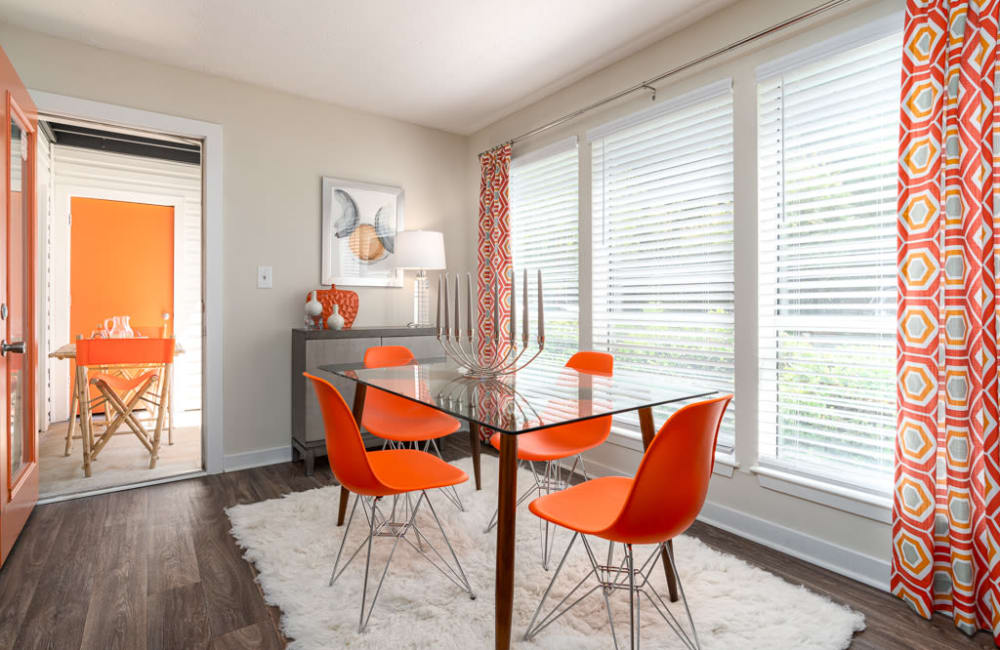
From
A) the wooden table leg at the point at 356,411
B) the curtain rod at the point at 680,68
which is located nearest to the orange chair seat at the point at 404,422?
the wooden table leg at the point at 356,411

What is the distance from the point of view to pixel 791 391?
237cm

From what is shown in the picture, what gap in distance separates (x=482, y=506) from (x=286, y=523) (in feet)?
3.25

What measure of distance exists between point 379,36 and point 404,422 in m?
2.14

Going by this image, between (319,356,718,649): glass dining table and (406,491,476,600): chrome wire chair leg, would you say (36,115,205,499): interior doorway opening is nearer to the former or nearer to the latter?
(406,491,476,600): chrome wire chair leg

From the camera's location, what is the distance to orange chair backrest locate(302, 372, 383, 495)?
161cm

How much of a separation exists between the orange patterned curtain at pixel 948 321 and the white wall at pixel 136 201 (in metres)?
4.94

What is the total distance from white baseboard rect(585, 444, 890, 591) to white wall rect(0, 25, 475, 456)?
278 centimetres

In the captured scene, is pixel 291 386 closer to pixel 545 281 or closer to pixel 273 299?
pixel 273 299

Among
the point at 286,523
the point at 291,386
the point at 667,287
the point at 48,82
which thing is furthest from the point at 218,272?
the point at 667,287

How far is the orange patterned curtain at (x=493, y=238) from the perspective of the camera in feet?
12.6

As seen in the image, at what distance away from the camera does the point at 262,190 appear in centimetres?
358

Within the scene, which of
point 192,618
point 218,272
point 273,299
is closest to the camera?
point 192,618

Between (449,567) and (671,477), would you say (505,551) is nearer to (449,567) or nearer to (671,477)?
(671,477)

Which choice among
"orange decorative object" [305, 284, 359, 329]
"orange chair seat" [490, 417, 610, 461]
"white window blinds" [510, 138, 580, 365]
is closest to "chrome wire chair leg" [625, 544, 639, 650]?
"orange chair seat" [490, 417, 610, 461]
